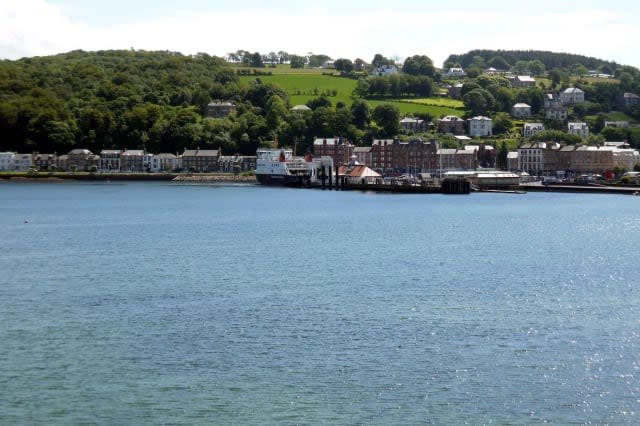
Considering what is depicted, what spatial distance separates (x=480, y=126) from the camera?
148 meters

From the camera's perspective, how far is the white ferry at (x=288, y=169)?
109500mm

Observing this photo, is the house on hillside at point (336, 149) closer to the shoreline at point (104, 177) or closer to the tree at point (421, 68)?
the shoreline at point (104, 177)

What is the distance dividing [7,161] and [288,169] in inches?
1864

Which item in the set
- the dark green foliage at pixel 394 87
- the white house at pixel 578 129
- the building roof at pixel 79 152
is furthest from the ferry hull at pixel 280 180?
the dark green foliage at pixel 394 87

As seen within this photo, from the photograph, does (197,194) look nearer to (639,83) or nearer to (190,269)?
(190,269)

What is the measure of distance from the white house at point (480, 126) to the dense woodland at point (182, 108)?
7.87ft

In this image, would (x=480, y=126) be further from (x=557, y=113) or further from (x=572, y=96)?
(x=572, y=96)

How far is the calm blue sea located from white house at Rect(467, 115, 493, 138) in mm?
94040

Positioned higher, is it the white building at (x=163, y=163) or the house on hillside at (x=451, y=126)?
the house on hillside at (x=451, y=126)

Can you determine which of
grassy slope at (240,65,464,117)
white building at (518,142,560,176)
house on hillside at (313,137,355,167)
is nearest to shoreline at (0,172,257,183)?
house on hillside at (313,137,355,167)

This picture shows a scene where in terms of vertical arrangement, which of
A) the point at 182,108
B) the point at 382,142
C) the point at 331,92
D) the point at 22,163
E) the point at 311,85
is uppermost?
the point at 311,85

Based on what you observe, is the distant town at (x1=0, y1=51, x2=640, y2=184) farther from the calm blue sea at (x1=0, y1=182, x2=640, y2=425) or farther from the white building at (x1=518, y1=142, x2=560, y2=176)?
the calm blue sea at (x1=0, y1=182, x2=640, y2=425)

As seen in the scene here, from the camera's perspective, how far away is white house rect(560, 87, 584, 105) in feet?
574

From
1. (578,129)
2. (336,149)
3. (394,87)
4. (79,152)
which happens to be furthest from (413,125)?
(79,152)
